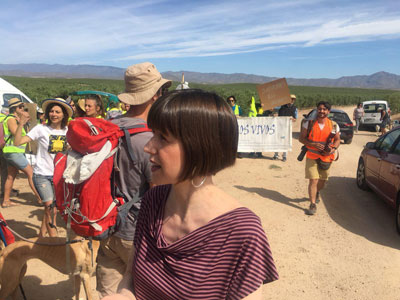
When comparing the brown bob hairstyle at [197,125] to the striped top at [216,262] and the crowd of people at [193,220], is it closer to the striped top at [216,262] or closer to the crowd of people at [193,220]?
the crowd of people at [193,220]

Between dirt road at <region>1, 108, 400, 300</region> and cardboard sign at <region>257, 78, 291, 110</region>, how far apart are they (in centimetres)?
251

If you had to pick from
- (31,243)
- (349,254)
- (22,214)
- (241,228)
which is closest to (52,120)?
(31,243)

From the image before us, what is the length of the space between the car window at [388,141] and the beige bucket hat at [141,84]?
5.51 metres

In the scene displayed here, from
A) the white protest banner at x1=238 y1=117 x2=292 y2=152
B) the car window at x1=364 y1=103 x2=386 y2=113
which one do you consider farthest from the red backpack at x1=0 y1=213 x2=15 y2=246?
the car window at x1=364 y1=103 x2=386 y2=113

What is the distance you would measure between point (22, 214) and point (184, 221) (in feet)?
18.7

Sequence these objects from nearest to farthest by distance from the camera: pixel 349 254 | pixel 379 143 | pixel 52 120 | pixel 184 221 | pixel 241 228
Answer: pixel 241 228
pixel 184 221
pixel 52 120
pixel 349 254
pixel 379 143

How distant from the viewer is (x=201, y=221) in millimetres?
1274

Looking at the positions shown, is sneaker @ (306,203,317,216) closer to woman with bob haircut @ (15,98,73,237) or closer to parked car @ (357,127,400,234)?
parked car @ (357,127,400,234)

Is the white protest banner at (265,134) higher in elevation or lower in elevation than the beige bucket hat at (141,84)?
lower

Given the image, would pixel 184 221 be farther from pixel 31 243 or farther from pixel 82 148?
pixel 31 243

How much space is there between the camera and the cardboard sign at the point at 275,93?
998 cm

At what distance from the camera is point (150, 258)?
1350 millimetres

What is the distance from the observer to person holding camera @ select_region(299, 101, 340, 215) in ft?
18.6

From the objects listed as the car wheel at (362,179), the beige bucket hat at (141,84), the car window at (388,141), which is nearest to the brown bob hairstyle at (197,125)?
the beige bucket hat at (141,84)
